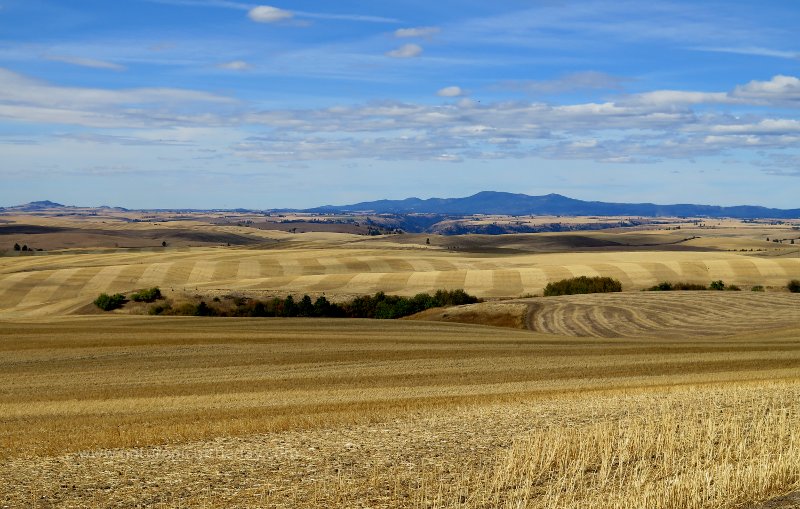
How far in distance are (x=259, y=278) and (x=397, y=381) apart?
224ft

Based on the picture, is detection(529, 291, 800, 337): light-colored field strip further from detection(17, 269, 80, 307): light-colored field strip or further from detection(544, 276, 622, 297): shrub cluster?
detection(17, 269, 80, 307): light-colored field strip

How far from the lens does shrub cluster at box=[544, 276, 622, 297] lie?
283ft

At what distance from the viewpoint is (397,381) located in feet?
112

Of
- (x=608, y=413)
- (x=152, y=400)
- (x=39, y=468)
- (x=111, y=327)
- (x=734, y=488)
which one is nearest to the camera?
(x=734, y=488)

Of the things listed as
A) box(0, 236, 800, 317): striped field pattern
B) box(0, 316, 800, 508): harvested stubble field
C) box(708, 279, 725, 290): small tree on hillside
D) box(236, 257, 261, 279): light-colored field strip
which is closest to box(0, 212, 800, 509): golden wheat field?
box(0, 316, 800, 508): harvested stubble field

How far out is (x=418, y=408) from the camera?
25250 millimetres

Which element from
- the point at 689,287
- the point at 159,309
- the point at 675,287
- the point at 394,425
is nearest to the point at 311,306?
the point at 159,309

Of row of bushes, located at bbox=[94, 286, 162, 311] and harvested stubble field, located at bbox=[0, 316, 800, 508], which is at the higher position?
harvested stubble field, located at bbox=[0, 316, 800, 508]

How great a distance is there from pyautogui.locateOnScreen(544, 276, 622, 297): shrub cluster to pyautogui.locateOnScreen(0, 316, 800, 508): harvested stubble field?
40305mm

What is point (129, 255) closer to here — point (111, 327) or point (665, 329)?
point (111, 327)

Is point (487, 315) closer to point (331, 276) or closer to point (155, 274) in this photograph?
point (331, 276)

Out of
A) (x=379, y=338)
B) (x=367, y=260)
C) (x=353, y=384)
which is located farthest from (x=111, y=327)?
(x=367, y=260)

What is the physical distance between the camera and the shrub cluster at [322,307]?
3150 inches

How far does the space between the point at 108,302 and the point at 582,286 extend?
4467 centimetres
